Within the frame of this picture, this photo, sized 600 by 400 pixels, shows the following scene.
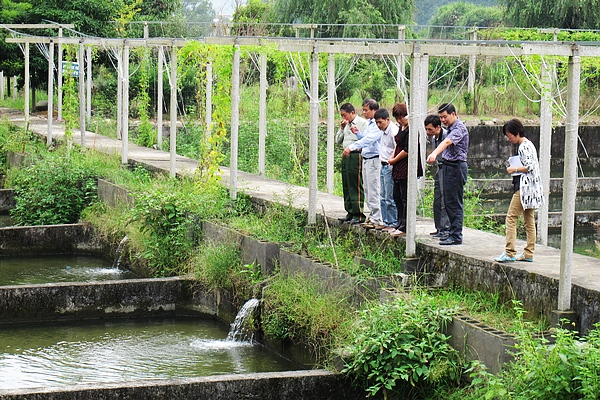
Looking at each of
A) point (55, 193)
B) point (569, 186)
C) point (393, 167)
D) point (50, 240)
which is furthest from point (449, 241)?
point (55, 193)

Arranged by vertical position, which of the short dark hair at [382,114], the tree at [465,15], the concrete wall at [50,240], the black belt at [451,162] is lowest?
the concrete wall at [50,240]

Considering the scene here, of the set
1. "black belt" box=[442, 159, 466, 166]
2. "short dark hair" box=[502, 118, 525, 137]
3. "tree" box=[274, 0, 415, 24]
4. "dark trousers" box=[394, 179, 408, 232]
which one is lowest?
"dark trousers" box=[394, 179, 408, 232]

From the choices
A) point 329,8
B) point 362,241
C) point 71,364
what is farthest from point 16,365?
point 329,8

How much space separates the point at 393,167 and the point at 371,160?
0.77 meters

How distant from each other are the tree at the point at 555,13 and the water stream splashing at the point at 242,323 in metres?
27.3

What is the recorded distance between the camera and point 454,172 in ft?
33.2

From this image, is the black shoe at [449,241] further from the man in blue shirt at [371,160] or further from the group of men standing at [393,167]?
the man in blue shirt at [371,160]

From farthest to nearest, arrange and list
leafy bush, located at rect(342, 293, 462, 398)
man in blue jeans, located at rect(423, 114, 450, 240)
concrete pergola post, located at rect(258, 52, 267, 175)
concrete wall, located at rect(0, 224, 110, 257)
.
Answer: concrete wall, located at rect(0, 224, 110, 257), concrete pergola post, located at rect(258, 52, 267, 175), man in blue jeans, located at rect(423, 114, 450, 240), leafy bush, located at rect(342, 293, 462, 398)

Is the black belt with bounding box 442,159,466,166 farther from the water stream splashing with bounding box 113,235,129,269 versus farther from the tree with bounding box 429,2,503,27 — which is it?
the tree with bounding box 429,2,503,27

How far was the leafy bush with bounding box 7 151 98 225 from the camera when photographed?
60.2 feet

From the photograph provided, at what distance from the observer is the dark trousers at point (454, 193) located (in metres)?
10.1

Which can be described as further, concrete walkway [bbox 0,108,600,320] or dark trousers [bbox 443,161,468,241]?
dark trousers [bbox 443,161,468,241]

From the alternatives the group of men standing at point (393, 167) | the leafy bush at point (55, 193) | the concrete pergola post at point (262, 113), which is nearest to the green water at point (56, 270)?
the leafy bush at point (55, 193)

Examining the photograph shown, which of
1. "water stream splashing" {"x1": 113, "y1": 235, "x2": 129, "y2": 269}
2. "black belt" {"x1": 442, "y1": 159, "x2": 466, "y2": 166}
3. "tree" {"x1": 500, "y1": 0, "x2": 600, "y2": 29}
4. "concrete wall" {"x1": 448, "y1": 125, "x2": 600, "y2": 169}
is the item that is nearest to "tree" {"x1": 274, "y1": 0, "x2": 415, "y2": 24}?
"tree" {"x1": 500, "y1": 0, "x2": 600, "y2": 29}
